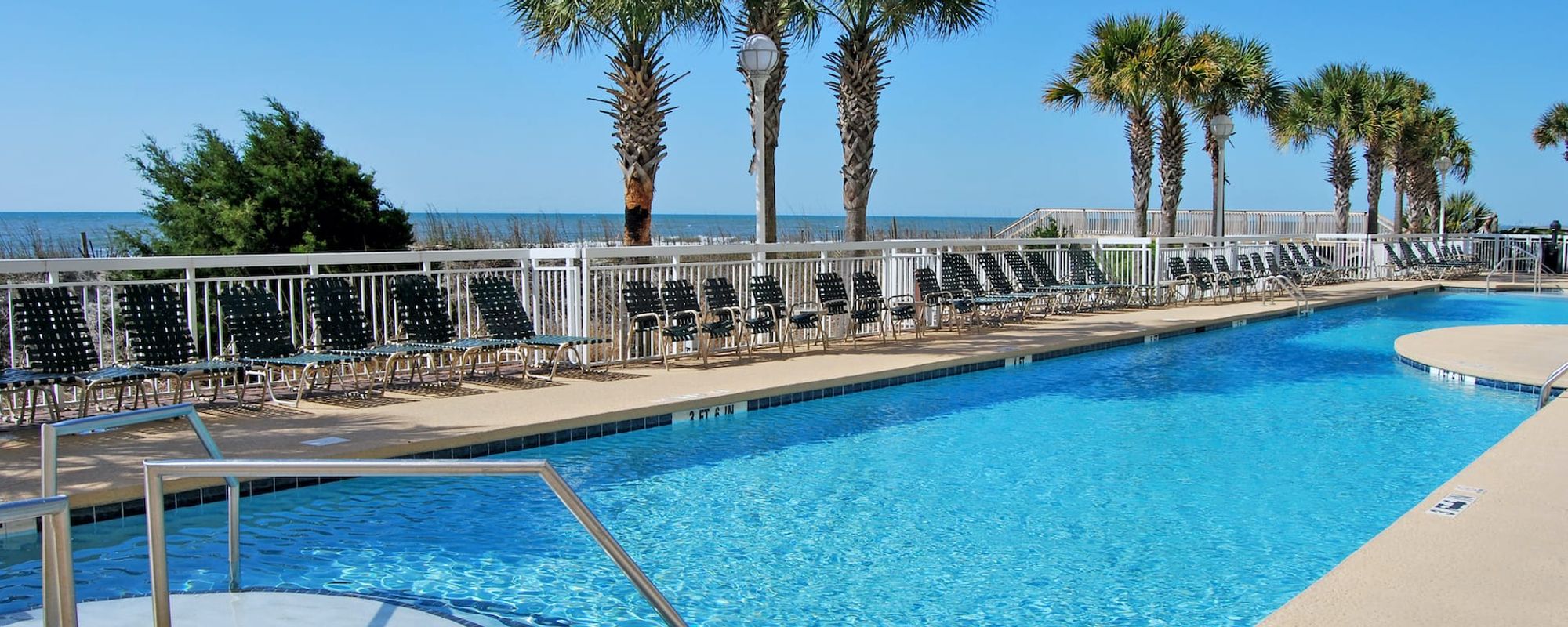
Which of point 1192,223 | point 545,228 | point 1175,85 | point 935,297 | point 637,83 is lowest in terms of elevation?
point 935,297

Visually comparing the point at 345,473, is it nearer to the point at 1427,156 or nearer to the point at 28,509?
the point at 28,509

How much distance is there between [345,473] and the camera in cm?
305

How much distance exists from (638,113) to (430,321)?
5.04 metres

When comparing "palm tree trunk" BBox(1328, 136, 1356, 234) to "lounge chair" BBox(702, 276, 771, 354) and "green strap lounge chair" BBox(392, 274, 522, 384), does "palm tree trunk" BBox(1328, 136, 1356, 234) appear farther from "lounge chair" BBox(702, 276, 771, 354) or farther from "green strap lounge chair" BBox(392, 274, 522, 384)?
"green strap lounge chair" BBox(392, 274, 522, 384)

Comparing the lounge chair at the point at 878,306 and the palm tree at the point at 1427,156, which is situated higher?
the palm tree at the point at 1427,156

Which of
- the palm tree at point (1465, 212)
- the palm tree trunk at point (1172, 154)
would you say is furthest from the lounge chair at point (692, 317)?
the palm tree at point (1465, 212)

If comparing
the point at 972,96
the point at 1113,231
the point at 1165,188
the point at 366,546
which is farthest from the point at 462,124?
the point at 366,546

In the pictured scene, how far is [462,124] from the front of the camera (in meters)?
44.9

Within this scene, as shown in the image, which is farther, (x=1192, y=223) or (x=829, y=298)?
(x=1192, y=223)

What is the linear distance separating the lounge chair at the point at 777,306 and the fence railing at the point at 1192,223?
89.4ft

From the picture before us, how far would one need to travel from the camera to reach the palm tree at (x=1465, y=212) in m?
35.1

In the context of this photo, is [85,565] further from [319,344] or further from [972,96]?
[972,96]

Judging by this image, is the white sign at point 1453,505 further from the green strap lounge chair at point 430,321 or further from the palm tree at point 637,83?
the palm tree at point 637,83

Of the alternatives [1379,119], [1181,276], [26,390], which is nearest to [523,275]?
[26,390]
